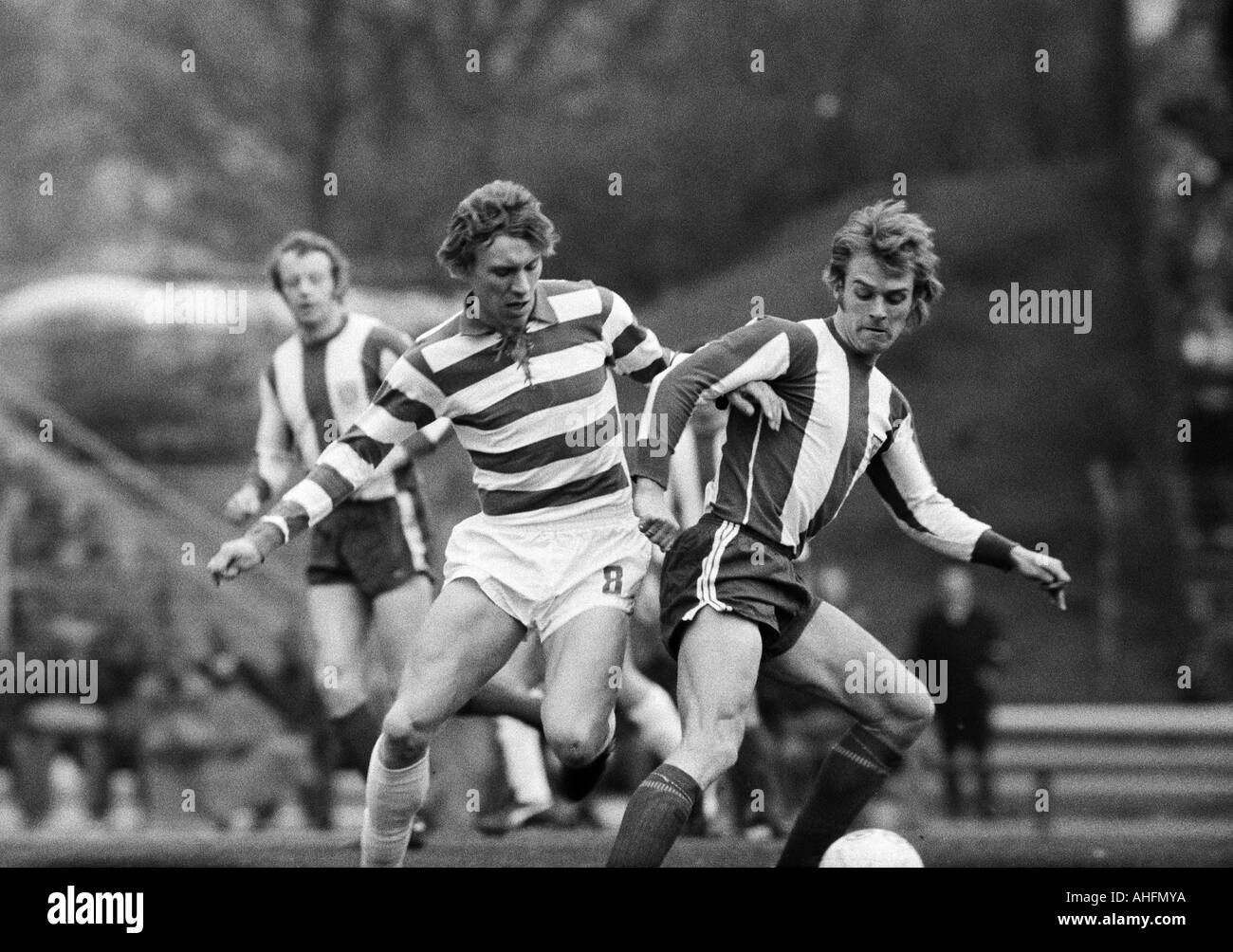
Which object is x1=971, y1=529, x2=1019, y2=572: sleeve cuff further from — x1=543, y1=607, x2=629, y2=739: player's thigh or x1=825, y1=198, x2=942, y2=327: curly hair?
x1=543, y1=607, x2=629, y2=739: player's thigh

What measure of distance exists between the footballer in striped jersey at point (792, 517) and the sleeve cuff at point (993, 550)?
0.08 metres

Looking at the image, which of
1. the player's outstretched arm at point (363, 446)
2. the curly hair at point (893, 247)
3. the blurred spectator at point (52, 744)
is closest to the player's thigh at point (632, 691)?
the player's outstretched arm at point (363, 446)

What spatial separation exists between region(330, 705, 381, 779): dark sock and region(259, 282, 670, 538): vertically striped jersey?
4.76ft

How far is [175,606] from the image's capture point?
41.9 ft

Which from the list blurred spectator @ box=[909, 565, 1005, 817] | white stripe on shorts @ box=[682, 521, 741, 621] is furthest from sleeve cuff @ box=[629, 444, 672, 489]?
blurred spectator @ box=[909, 565, 1005, 817]

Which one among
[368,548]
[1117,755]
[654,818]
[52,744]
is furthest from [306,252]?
[1117,755]

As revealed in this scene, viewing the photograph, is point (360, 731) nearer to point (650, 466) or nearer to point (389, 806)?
point (389, 806)

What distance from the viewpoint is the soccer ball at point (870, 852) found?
5.68 metres

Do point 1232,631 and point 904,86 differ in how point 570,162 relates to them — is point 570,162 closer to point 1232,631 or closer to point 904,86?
point 904,86

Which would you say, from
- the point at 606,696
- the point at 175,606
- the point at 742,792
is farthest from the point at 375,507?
the point at 175,606

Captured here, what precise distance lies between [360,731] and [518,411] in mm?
1829

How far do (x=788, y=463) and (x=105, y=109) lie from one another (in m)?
11.1

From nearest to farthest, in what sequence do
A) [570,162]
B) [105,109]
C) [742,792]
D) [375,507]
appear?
1. [375,507]
2. [742,792]
3. [570,162]
4. [105,109]

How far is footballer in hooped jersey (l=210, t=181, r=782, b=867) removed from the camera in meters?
5.63
